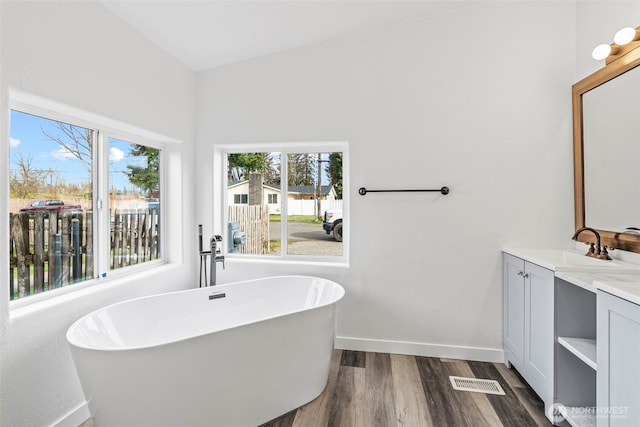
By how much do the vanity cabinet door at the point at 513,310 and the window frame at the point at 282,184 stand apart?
4.20ft

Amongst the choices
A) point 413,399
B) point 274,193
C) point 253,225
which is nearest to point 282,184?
point 274,193

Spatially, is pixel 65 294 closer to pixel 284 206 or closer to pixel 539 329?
pixel 284 206

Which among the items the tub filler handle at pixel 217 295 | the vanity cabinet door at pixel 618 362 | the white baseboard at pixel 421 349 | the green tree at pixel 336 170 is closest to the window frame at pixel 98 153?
the tub filler handle at pixel 217 295

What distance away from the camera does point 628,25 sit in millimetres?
1902

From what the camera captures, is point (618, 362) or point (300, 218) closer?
point (618, 362)

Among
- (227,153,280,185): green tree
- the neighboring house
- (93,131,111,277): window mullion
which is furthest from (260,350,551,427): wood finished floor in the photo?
(227,153,280,185): green tree

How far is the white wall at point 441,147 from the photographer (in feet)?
7.82

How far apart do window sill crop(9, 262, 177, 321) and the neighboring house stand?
1.03 m

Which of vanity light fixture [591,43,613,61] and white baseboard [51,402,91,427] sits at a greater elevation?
vanity light fixture [591,43,613,61]

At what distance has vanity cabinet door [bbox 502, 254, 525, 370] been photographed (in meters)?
2.14

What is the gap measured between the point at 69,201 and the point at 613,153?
349 cm

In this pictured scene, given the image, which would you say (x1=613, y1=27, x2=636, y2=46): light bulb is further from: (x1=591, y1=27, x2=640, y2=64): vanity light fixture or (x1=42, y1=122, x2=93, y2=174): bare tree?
(x1=42, y1=122, x2=93, y2=174): bare tree

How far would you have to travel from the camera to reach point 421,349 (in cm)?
256

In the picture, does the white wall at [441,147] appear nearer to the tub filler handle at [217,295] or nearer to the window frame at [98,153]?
the tub filler handle at [217,295]
